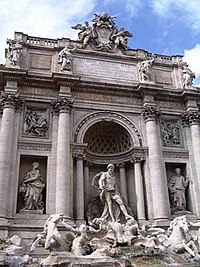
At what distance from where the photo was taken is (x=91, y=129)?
1798 centimetres

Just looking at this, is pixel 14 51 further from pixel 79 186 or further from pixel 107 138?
pixel 79 186

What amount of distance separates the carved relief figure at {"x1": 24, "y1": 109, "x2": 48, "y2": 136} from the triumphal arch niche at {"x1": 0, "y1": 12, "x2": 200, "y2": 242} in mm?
51

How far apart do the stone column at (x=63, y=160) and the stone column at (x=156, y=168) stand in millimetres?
4173

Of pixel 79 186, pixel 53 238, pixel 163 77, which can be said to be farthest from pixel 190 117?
pixel 53 238

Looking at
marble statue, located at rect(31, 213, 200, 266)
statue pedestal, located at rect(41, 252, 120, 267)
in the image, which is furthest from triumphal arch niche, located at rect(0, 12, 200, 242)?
statue pedestal, located at rect(41, 252, 120, 267)

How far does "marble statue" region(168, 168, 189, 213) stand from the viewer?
55.6 ft

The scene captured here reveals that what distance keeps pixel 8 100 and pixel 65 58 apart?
4.02m

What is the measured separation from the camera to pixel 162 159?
56.7ft

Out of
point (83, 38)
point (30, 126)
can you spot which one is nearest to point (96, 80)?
point (83, 38)

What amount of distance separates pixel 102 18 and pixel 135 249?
14.5m

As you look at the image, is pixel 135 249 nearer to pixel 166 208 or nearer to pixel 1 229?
pixel 166 208

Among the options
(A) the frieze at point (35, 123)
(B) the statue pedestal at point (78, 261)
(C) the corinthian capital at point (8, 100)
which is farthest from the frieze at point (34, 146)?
(B) the statue pedestal at point (78, 261)

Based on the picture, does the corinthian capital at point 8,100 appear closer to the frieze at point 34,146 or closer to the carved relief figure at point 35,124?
the carved relief figure at point 35,124

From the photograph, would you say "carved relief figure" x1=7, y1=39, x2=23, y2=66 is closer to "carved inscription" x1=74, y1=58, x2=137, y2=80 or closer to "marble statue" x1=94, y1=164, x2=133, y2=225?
"carved inscription" x1=74, y1=58, x2=137, y2=80
